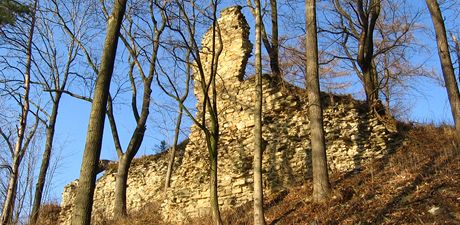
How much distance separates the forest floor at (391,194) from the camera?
7059mm

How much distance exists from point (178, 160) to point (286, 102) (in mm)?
5548

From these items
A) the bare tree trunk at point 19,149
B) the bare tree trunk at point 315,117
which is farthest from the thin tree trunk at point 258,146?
the bare tree trunk at point 19,149

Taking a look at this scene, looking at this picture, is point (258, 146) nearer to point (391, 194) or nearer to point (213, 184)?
point (213, 184)

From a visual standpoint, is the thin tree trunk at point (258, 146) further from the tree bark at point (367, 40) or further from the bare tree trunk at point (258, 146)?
the tree bark at point (367, 40)

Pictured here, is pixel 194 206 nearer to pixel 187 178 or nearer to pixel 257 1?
pixel 187 178

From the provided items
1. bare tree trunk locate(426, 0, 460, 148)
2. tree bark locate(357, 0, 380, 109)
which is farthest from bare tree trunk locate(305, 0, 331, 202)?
tree bark locate(357, 0, 380, 109)

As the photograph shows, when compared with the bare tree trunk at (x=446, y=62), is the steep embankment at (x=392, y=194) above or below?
below

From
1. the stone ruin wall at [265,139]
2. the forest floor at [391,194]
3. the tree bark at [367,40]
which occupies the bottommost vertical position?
the forest floor at [391,194]

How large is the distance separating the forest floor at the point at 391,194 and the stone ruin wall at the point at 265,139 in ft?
1.52

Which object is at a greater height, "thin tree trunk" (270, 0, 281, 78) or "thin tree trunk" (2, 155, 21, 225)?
"thin tree trunk" (270, 0, 281, 78)

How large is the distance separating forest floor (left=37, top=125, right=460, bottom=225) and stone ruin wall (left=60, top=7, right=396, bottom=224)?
465 millimetres

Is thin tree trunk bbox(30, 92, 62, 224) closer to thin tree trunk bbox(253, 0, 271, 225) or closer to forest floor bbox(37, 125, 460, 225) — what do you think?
forest floor bbox(37, 125, 460, 225)

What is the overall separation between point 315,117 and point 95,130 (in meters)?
4.51

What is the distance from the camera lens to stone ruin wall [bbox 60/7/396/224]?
10.6 m
